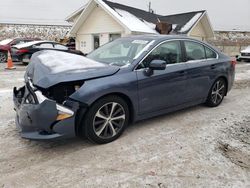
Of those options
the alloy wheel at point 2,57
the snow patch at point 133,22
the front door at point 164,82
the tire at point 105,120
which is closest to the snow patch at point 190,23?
the snow patch at point 133,22

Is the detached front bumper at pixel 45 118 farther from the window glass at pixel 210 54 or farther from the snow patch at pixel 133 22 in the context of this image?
the snow patch at pixel 133 22

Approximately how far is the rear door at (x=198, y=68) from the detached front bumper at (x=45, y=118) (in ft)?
8.02

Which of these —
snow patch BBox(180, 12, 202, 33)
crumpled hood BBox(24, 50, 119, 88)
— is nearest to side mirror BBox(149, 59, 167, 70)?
crumpled hood BBox(24, 50, 119, 88)

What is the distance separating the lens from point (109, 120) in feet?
13.0

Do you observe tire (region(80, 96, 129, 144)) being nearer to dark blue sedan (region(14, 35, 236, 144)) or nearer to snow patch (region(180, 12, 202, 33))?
dark blue sedan (region(14, 35, 236, 144))

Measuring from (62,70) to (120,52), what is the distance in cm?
142

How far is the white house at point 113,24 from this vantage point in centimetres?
1881

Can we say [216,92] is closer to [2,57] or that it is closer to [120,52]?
[120,52]

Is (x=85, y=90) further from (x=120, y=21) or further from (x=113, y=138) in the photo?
(x=120, y=21)

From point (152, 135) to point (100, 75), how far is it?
1.30 m

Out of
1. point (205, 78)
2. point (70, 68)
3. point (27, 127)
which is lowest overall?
point (27, 127)

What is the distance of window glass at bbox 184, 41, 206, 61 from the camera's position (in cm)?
518

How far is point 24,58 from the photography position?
15.1 meters

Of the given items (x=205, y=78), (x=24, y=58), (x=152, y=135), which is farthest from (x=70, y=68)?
(x=24, y=58)
